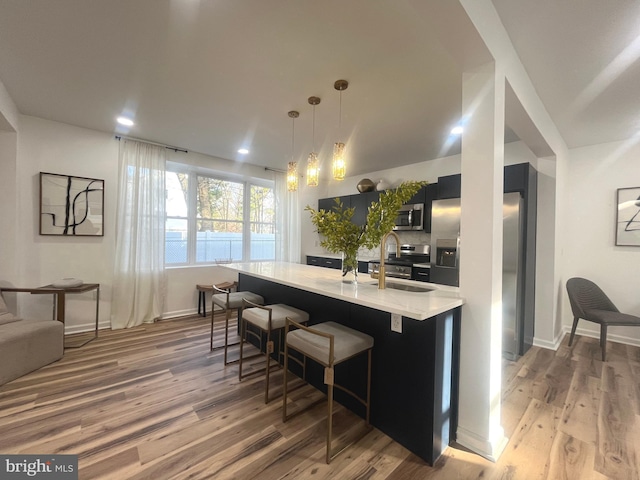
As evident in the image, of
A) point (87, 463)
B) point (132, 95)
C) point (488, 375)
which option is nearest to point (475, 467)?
point (488, 375)

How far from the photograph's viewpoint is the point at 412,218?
4.17 m

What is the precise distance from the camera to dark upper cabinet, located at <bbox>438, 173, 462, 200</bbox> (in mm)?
3312

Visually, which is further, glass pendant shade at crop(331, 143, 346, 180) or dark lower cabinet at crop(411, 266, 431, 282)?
dark lower cabinet at crop(411, 266, 431, 282)

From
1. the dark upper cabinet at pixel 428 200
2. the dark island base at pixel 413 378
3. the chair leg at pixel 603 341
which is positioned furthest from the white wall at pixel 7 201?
the chair leg at pixel 603 341

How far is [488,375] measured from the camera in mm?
1532

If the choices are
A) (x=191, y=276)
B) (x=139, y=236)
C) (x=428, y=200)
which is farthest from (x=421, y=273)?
(x=139, y=236)

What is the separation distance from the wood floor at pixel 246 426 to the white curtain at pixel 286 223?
2.75m

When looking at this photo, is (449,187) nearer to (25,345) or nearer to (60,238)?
(25,345)

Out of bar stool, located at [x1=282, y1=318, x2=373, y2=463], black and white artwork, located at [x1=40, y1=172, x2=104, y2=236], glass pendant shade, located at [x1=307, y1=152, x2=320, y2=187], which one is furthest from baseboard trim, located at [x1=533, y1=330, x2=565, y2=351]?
black and white artwork, located at [x1=40, y1=172, x2=104, y2=236]

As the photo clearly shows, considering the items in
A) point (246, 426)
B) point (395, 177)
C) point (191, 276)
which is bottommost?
point (246, 426)

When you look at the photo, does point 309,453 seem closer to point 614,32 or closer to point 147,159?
point 614,32

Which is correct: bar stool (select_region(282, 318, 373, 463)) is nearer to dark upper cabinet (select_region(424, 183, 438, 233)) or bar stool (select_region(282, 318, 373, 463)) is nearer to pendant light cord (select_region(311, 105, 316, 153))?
pendant light cord (select_region(311, 105, 316, 153))

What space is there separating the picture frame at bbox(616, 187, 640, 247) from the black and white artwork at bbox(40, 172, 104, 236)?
667 cm

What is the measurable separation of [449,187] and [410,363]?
258 cm
